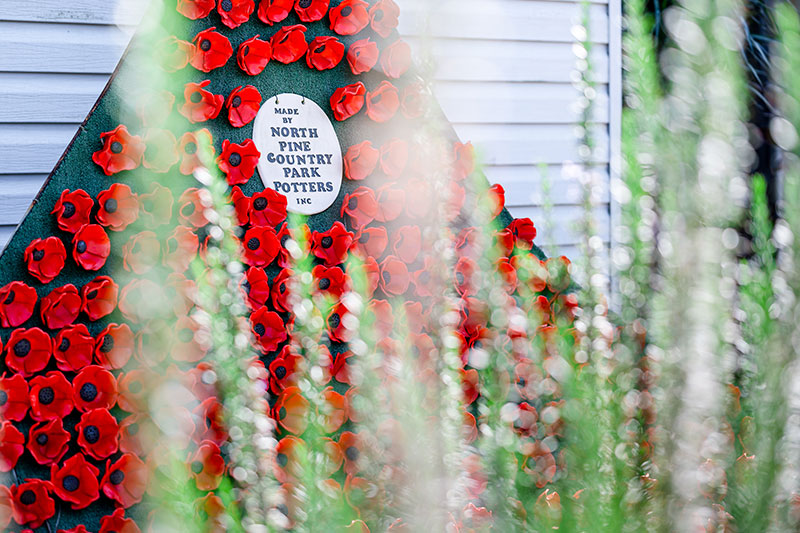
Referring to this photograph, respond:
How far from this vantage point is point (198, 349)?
5.43 feet

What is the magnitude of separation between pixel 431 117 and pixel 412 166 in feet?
5.08

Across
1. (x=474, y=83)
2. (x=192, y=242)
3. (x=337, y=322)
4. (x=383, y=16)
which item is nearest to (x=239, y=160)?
(x=192, y=242)

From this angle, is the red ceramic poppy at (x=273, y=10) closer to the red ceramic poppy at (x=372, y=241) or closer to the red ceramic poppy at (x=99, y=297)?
the red ceramic poppy at (x=372, y=241)

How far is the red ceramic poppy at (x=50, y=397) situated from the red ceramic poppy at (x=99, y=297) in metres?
0.16

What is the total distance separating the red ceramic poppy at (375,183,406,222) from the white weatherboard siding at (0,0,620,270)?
1.03 meters

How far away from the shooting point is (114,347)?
5.25 feet

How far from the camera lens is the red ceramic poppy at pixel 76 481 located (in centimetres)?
152

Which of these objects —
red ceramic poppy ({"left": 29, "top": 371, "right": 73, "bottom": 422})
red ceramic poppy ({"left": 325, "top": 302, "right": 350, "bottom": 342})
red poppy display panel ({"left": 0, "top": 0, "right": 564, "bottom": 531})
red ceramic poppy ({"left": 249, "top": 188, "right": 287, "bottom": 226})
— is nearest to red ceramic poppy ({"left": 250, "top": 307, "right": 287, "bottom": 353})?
red poppy display panel ({"left": 0, "top": 0, "right": 564, "bottom": 531})

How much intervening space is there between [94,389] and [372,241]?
82 cm

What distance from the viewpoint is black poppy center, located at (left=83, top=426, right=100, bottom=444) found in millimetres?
1548

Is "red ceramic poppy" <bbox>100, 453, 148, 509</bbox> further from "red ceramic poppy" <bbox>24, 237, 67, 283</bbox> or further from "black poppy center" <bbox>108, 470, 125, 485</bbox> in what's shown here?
"red ceramic poppy" <bbox>24, 237, 67, 283</bbox>

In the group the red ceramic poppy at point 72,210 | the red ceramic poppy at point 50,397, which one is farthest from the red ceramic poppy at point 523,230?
the red ceramic poppy at point 50,397

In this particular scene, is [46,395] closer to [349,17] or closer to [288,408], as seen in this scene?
[288,408]

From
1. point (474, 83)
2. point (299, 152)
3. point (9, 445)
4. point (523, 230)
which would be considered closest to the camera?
point (9, 445)
